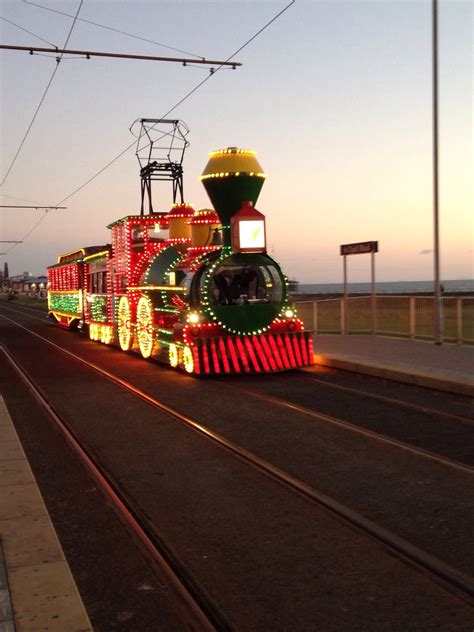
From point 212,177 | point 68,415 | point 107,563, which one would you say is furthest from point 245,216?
point 107,563

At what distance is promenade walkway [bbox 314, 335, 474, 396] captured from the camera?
11.7m

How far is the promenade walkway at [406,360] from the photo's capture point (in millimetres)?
11680

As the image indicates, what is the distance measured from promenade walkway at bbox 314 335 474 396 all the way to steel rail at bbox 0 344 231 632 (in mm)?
5971

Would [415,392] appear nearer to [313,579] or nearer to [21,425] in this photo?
[21,425]

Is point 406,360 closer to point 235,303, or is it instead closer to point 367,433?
point 235,303

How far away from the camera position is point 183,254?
648 inches

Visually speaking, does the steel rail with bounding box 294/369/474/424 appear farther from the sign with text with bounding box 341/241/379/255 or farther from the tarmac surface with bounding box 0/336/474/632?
the sign with text with bounding box 341/241/379/255

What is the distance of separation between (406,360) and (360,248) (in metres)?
4.89

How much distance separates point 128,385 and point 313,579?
874cm

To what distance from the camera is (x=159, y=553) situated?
4773 mm

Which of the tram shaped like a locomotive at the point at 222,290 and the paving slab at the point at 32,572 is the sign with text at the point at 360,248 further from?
the paving slab at the point at 32,572

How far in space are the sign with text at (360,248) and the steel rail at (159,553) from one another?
37.1 feet

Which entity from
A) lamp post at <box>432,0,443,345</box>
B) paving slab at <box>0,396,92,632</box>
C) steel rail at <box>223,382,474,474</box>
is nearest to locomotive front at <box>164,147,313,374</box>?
steel rail at <box>223,382,474,474</box>

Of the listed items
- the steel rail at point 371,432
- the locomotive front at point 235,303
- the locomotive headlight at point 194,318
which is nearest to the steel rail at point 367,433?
the steel rail at point 371,432
